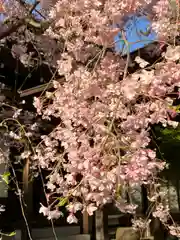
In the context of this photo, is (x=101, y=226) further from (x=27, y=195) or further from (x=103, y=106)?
(x=103, y=106)

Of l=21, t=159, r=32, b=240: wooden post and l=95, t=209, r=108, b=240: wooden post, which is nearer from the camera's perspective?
l=21, t=159, r=32, b=240: wooden post

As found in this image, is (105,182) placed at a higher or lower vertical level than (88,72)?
lower

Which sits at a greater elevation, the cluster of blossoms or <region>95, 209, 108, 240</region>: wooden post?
the cluster of blossoms

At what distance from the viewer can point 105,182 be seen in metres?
2.22

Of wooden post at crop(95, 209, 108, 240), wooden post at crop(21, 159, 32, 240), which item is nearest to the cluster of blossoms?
wooden post at crop(21, 159, 32, 240)

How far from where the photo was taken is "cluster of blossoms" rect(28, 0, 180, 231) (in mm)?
2287

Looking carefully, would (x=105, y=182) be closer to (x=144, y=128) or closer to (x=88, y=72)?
(x=144, y=128)

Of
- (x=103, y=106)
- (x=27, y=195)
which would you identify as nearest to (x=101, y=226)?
(x=27, y=195)

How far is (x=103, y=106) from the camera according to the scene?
2.50m

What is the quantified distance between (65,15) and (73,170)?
42.8 inches

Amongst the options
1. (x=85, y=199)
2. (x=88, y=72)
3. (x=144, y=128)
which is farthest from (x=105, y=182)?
(x=88, y=72)

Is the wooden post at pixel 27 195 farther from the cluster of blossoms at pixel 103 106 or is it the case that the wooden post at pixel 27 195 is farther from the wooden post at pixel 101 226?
the cluster of blossoms at pixel 103 106

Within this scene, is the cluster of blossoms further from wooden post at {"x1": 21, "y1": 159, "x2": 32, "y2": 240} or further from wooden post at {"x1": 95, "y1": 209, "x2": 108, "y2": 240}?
wooden post at {"x1": 95, "y1": 209, "x2": 108, "y2": 240}

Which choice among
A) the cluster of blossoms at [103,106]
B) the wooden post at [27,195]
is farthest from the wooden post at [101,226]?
the cluster of blossoms at [103,106]
